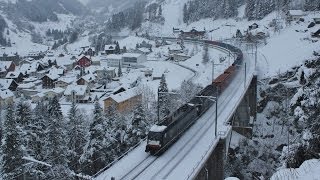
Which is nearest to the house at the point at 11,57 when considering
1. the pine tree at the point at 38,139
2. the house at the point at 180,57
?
the house at the point at 180,57

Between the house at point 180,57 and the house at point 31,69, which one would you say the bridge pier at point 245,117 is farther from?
the house at point 31,69

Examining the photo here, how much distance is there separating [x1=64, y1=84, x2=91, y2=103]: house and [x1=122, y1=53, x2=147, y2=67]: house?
37.7m

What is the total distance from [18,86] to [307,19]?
74.1 meters

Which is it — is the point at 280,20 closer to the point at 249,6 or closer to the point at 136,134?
the point at 249,6

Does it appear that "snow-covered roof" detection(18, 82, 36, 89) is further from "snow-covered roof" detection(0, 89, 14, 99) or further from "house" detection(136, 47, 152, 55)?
"house" detection(136, 47, 152, 55)

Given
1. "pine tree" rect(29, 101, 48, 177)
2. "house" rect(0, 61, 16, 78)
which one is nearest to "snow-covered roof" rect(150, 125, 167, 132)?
"pine tree" rect(29, 101, 48, 177)

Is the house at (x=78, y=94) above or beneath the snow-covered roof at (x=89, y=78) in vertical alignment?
beneath

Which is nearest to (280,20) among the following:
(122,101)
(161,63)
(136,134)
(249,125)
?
(161,63)

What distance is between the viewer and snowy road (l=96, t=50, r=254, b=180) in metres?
26.9

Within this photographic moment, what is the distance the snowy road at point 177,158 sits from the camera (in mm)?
26914

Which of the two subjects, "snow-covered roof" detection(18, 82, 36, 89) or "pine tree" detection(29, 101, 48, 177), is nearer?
"pine tree" detection(29, 101, 48, 177)

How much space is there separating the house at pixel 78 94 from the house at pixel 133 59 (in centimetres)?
3767

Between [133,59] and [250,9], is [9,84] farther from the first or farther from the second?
[250,9]

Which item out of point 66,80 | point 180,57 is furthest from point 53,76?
point 180,57
